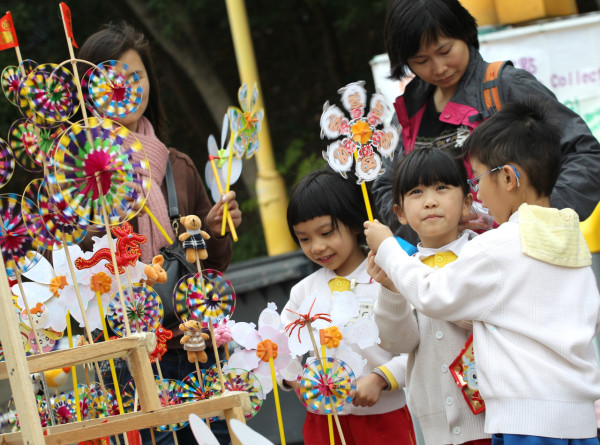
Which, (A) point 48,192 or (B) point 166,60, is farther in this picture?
(B) point 166,60

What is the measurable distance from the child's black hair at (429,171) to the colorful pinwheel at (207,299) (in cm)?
53

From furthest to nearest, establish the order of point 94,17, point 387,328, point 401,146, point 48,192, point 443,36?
point 94,17 < point 401,146 < point 443,36 < point 387,328 < point 48,192

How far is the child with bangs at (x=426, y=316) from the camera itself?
2189 mm

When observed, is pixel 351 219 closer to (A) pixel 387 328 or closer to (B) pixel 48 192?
(A) pixel 387 328

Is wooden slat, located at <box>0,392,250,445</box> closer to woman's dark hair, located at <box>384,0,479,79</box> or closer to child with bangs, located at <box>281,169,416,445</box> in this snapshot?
child with bangs, located at <box>281,169,416,445</box>

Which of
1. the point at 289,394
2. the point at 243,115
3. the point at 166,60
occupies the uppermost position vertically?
the point at 166,60

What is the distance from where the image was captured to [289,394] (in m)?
4.10

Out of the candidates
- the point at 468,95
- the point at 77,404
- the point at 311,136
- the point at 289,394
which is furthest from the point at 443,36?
the point at 311,136

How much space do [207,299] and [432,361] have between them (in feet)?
1.97

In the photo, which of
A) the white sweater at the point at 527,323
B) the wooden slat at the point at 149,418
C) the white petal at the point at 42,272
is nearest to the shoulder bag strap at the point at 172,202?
the white petal at the point at 42,272

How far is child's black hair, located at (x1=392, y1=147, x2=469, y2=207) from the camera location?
2227 mm

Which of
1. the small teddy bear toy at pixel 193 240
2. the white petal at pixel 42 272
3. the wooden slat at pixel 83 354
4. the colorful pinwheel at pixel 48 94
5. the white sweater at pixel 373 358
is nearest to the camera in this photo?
the wooden slat at pixel 83 354

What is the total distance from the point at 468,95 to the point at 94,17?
7.95 meters

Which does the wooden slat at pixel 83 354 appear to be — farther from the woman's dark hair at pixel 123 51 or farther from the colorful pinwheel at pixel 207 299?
the woman's dark hair at pixel 123 51
